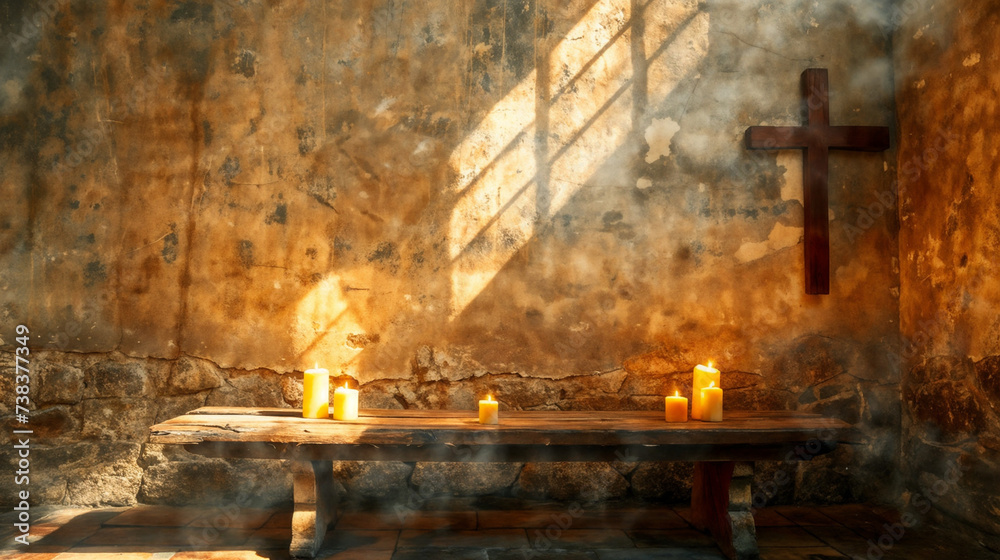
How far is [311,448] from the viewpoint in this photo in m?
2.49

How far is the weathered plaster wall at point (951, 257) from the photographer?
9.14 feet

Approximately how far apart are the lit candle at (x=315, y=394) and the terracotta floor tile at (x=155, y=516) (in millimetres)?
908

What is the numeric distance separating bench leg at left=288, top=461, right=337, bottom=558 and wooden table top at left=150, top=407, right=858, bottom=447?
21cm

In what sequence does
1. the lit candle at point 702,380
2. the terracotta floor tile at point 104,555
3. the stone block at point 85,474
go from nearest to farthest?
the terracotta floor tile at point 104,555 → the lit candle at point 702,380 → the stone block at point 85,474

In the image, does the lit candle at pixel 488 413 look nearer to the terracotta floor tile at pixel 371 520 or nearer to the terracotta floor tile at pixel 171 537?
the terracotta floor tile at pixel 371 520

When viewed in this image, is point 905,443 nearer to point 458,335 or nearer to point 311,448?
point 458,335

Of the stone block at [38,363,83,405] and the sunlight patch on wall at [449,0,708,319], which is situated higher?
the sunlight patch on wall at [449,0,708,319]

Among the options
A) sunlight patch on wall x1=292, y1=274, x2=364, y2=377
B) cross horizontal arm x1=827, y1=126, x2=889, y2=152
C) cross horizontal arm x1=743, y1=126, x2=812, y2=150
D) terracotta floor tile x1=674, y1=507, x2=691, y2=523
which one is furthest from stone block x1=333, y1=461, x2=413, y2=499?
cross horizontal arm x1=827, y1=126, x2=889, y2=152

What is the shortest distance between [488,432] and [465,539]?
2.11 ft

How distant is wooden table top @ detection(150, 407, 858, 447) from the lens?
240cm

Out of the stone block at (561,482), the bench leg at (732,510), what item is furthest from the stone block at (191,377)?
the bench leg at (732,510)

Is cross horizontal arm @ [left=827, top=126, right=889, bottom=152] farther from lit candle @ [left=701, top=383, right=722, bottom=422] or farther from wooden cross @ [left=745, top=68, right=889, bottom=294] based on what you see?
lit candle @ [left=701, top=383, right=722, bottom=422]

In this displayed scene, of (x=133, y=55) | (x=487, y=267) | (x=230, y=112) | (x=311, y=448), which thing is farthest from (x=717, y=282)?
(x=133, y=55)

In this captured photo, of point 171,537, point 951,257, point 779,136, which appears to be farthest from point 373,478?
point 951,257
